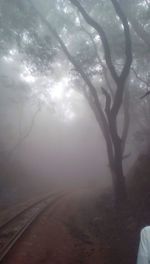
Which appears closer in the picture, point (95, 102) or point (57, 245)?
point (57, 245)

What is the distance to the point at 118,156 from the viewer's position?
43.8 ft

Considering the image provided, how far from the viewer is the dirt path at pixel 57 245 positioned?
8.17 m

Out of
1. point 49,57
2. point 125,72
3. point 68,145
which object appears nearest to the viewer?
point 125,72

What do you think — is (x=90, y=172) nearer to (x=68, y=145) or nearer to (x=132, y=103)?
(x=68, y=145)

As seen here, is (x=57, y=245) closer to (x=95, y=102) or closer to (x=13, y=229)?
(x=13, y=229)

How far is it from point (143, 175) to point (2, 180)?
16.4m

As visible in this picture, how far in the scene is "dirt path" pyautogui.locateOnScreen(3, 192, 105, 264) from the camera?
817cm

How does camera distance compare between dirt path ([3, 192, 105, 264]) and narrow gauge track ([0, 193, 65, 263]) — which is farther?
narrow gauge track ([0, 193, 65, 263])

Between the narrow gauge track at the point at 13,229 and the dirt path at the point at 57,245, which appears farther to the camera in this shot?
the narrow gauge track at the point at 13,229


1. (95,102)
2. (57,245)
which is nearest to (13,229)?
(57,245)

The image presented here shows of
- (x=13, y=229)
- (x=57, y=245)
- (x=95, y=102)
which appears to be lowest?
(x=57, y=245)

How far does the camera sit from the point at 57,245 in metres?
9.34

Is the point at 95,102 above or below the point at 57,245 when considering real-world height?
above

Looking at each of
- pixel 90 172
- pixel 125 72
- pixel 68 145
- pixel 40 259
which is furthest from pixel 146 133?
pixel 68 145
